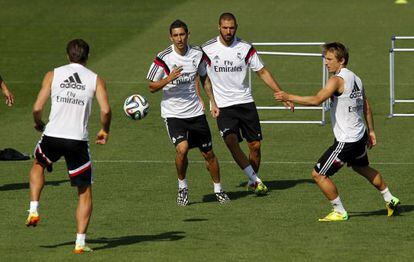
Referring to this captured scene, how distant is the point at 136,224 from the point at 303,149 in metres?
6.93

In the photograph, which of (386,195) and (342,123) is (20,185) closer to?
(342,123)

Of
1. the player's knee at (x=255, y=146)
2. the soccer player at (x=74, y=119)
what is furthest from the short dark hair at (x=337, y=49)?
the soccer player at (x=74, y=119)

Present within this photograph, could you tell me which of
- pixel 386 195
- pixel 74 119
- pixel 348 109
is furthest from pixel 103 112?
pixel 386 195

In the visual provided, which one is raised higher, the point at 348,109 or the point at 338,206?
the point at 348,109

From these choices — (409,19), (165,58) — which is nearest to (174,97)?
(165,58)

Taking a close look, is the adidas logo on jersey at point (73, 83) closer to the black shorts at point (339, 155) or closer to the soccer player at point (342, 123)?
the soccer player at point (342, 123)

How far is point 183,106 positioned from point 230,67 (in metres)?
1.24

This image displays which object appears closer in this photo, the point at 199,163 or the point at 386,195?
the point at 386,195

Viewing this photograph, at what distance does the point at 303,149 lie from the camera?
2242 cm

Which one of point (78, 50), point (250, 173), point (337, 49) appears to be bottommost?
point (250, 173)

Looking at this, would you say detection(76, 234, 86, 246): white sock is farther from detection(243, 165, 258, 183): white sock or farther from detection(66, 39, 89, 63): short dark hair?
detection(243, 165, 258, 183): white sock

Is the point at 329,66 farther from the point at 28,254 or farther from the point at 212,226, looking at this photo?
the point at 28,254

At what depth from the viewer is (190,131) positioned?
1764cm

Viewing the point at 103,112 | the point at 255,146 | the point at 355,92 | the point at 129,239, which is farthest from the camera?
the point at 255,146
